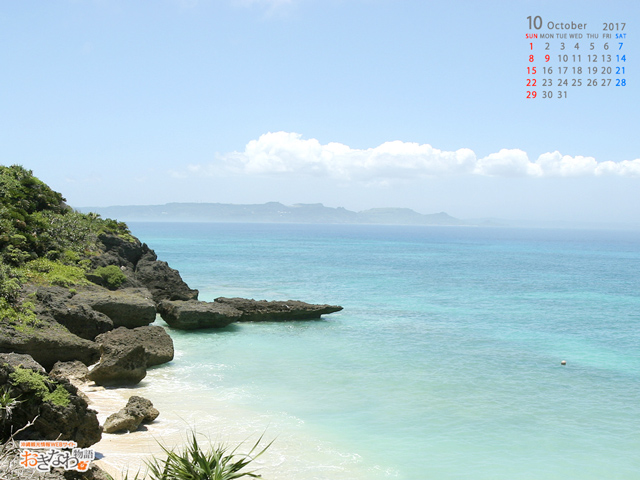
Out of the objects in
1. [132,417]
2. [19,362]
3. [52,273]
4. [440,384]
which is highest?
[52,273]

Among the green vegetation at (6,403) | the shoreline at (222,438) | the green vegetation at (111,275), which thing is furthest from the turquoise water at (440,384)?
the green vegetation at (6,403)

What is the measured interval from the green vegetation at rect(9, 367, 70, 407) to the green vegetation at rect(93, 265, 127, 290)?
48.6ft

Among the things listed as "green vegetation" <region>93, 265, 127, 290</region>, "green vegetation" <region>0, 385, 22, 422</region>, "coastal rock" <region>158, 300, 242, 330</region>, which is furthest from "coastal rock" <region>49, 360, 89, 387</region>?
"green vegetation" <region>93, 265, 127, 290</region>

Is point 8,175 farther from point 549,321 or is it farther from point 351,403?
point 549,321

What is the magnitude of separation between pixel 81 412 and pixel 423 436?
760 cm

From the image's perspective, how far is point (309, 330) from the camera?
2405 cm

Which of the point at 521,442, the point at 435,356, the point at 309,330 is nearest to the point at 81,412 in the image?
the point at 521,442

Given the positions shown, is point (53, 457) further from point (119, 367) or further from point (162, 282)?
point (162, 282)

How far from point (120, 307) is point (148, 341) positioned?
3.31 meters

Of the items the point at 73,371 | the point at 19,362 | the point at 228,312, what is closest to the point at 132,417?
the point at 19,362

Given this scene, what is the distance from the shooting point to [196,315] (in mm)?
22781

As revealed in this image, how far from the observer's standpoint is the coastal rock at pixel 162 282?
2770 cm

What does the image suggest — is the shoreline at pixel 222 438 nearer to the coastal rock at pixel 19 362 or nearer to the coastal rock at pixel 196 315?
the coastal rock at pixel 19 362

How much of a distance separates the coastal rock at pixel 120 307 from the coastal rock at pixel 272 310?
5.63 meters
